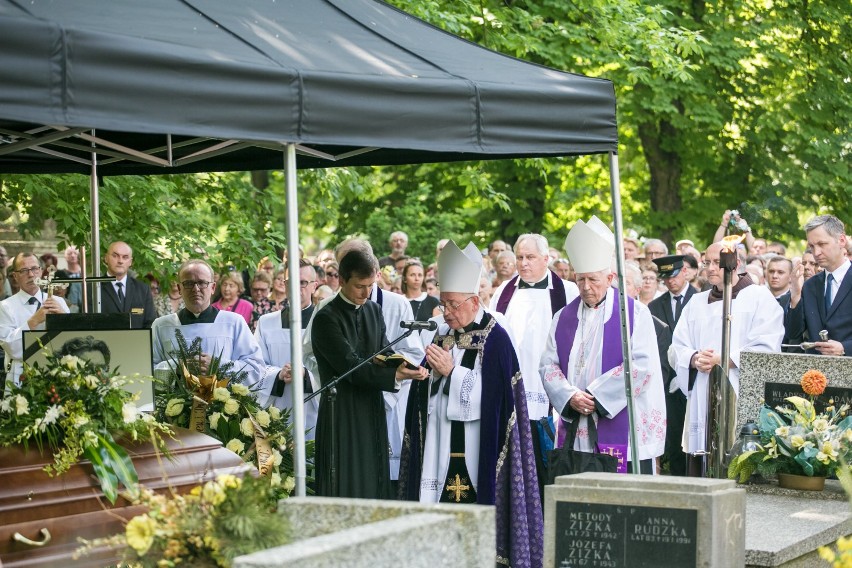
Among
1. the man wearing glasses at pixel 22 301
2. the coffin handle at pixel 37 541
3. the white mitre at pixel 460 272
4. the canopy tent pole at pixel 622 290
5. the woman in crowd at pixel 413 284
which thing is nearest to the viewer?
the coffin handle at pixel 37 541

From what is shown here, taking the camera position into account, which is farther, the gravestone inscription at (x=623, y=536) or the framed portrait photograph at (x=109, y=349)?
the framed portrait photograph at (x=109, y=349)

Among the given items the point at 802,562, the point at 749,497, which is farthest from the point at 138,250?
the point at 802,562

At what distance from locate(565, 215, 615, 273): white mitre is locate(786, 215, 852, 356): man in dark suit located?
1683mm

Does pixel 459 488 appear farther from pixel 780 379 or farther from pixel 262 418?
pixel 780 379

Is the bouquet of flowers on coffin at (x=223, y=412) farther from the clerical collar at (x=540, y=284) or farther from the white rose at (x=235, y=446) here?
the clerical collar at (x=540, y=284)

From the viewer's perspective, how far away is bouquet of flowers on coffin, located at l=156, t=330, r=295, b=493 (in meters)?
7.53

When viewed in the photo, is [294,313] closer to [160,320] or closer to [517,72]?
[517,72]

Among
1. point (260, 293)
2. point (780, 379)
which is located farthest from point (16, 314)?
point (780, 379)

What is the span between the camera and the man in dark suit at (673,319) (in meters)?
11.1

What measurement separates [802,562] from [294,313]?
10.2 ft

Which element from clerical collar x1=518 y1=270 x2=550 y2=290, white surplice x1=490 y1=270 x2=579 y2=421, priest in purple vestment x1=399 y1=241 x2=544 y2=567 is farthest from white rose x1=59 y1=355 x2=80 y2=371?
→ clerical collar x1=518 y1=270 x2=550 y2=290

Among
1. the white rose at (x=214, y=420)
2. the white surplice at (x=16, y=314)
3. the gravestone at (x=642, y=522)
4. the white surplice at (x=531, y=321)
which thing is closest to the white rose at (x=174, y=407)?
the white rose at (x=214, y=420)

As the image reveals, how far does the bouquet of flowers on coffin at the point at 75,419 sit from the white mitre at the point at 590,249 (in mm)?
3520

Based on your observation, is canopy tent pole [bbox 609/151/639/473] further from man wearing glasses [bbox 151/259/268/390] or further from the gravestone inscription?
man wearing glasses [bbox 151/259/268/390]
